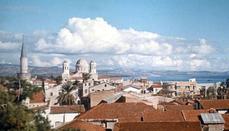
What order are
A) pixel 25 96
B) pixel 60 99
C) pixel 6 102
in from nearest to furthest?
pixel 6 102 → pixel 25 96 → pixel 60 99

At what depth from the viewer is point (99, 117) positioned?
3466 centimetres

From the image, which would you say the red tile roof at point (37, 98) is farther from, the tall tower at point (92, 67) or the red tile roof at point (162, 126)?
the tall tower at point (92, 67)

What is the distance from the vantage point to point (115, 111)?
117ft

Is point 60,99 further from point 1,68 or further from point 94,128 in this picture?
point 94,128

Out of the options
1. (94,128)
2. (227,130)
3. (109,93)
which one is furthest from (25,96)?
(109,93)

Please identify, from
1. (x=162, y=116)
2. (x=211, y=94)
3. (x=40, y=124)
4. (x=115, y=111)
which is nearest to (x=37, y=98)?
(x=115, y=111)

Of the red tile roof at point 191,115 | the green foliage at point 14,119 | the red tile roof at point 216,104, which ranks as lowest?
the red tile roof at point 191,115

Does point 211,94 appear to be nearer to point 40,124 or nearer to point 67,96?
point 67,96

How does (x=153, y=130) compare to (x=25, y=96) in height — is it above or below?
below

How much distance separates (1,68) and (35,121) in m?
21.9

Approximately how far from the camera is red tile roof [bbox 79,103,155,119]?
3478 cm

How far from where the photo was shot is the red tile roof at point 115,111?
34.8m

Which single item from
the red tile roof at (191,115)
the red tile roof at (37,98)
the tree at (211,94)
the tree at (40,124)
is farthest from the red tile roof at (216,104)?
the tree at (211,94)

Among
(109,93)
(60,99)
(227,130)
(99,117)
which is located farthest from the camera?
(60,99)
